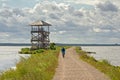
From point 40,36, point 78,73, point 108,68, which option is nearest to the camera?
point 78,73

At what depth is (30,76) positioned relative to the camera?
22.7m

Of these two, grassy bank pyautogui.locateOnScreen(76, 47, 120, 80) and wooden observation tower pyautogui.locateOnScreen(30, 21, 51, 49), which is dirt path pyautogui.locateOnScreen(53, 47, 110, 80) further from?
wooden observation tower pyautogui.locateOnScreen(30, 21, 51, 49)

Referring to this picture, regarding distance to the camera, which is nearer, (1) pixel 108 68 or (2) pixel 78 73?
(2) pixel 78 73

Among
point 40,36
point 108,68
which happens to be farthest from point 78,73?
point 40,36

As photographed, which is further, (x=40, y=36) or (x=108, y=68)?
(x=40, y=36)

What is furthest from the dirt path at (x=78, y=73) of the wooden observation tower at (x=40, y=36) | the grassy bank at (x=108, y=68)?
the wooden observation tower at (x=40, y=36)

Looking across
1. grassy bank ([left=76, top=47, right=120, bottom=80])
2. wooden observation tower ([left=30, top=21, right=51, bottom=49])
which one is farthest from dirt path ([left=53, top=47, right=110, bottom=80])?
wooden observation tower ([left=30, top=21, right=51, bottom=49])

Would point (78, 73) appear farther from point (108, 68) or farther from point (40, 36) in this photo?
point (40, 36)

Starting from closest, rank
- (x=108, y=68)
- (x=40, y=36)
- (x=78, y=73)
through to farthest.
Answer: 1. (x=78, y=73)
2. (x=108, y=68)
3. (x=40, y=36)

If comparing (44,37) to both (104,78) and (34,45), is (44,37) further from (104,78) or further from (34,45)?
(104,78)

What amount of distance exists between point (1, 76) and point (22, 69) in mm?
1693

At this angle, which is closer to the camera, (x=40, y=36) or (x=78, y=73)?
(x=78, y=73)

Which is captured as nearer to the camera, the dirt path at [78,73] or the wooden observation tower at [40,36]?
the dirt path at [78,73]

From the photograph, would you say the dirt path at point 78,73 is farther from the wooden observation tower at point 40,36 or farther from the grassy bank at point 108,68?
the wooden observation tower at point 40,36
